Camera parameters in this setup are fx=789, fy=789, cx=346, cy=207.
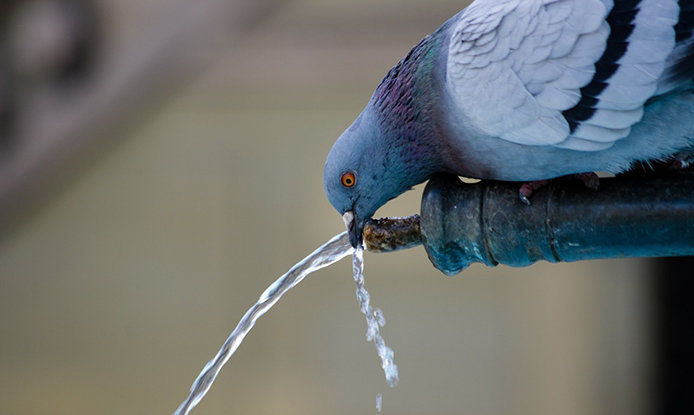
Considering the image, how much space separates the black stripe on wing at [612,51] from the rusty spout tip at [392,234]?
0.29 meters

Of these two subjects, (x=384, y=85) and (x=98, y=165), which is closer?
(x=384, y=85)

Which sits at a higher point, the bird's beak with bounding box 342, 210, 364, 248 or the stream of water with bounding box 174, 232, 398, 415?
the bird's beak with bounding box 342, 210, 364, 248

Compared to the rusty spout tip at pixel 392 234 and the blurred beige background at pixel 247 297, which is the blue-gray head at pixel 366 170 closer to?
the rusty spout tip at pixel 392 234

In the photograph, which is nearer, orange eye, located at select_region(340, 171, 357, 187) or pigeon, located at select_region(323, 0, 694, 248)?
pigeon, located at select_region(323, 0, 694, 248)

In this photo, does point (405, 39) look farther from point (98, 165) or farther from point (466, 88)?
point (466, 88)

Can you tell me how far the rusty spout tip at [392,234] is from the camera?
117 cm

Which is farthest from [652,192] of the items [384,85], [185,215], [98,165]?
[98,165]

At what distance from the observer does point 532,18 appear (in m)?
1.08

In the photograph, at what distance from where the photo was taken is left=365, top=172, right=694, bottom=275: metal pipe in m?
1.01

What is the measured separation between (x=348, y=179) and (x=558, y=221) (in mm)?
365

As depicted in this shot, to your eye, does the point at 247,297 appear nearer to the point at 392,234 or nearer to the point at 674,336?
the point at 674,336

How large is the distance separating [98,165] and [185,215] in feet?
1.38

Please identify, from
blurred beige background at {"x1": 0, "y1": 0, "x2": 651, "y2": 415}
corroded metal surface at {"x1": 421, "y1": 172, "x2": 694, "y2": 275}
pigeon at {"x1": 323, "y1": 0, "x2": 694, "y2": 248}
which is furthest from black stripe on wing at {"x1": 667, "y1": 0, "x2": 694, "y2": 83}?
blurred beige background at {"x1": 0, "y1": 0, "x2": 651, "y2": 415}

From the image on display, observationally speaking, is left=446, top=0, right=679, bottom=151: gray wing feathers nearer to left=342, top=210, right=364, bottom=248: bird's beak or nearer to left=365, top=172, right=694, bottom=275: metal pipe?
left=365, top=172, right=694, bottom=275: metal pipe
